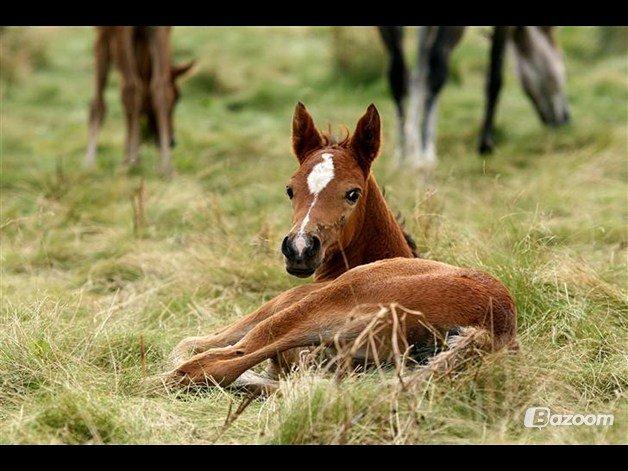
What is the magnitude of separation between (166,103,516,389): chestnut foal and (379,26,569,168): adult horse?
4930 millimetres

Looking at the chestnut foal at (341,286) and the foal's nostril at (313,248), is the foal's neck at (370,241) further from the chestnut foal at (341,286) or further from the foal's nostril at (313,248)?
the foal's nostril at (313,248)

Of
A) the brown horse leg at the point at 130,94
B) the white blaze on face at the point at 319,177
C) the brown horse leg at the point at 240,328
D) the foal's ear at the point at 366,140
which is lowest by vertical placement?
the brown horse leg at the point at 240,328

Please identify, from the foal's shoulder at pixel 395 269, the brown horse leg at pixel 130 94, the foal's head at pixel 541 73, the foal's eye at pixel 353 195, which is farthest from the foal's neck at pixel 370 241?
the foal's head at pixel 541 73

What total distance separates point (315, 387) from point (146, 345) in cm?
156

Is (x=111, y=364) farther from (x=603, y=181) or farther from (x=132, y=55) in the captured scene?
(x=132, y=55)

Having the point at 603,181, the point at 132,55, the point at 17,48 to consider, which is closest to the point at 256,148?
the point at 132,55

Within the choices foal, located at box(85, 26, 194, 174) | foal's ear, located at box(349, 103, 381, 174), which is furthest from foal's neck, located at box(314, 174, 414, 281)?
foal, located at box(85, 26, 194, 174)

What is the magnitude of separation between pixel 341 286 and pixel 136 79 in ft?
23.8

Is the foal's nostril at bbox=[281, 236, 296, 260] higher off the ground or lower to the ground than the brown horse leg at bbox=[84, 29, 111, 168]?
lower

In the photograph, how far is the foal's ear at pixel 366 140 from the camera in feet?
17.1

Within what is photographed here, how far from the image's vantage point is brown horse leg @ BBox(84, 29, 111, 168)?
11.5 m

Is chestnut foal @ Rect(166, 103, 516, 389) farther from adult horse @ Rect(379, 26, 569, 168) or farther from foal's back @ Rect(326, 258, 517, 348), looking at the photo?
adult horse @ Rect(379, 26, 569, 168)

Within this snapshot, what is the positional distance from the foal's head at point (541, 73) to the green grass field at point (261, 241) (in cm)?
26

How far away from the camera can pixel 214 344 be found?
17.1 ft
